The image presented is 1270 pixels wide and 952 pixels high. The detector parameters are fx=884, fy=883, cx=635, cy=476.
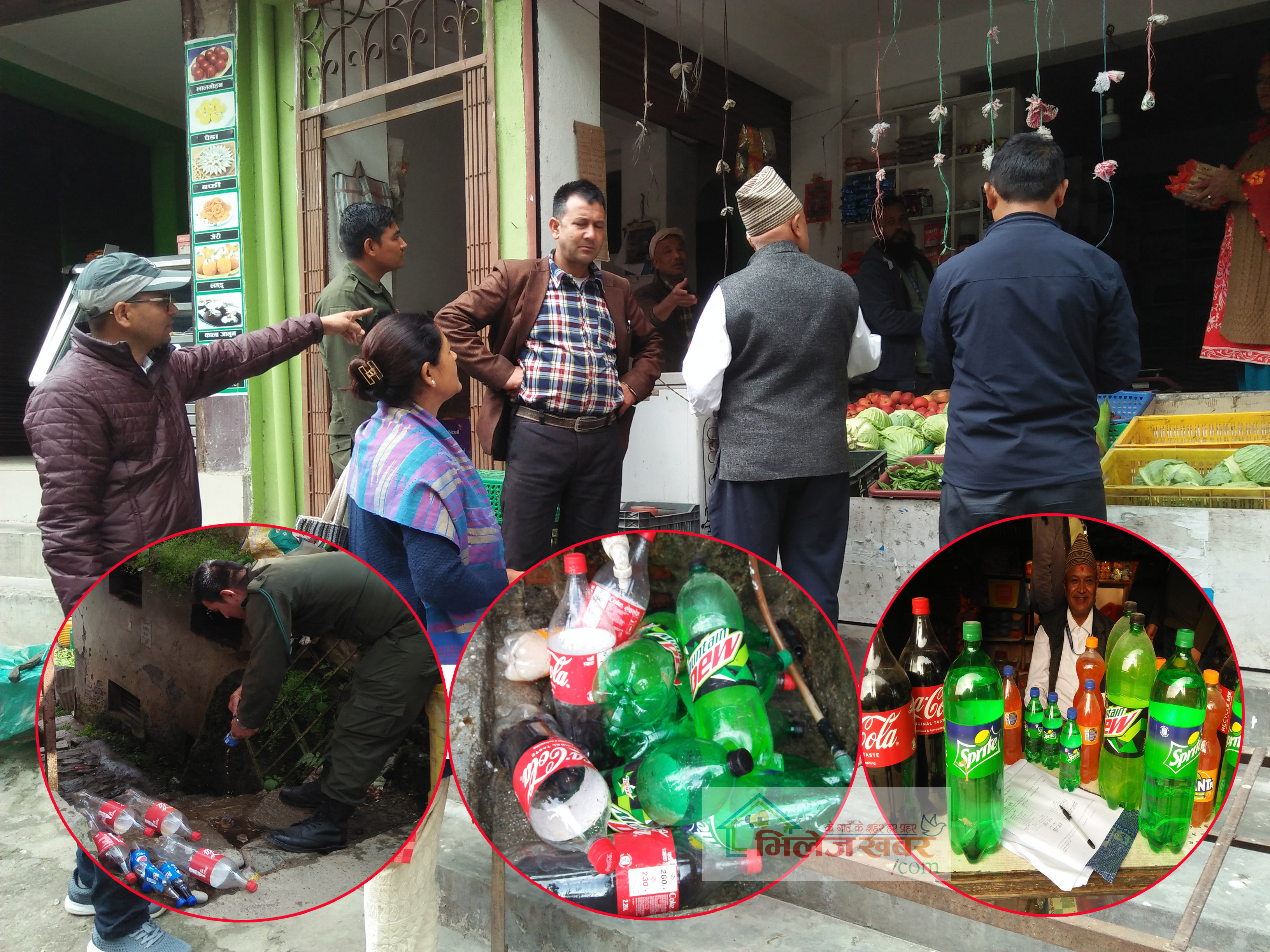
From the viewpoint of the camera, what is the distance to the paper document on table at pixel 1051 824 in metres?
1.40

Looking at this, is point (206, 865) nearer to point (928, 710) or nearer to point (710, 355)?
point (928, 710)

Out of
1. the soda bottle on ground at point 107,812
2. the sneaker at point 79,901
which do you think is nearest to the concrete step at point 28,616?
the sneaker at point 79,901

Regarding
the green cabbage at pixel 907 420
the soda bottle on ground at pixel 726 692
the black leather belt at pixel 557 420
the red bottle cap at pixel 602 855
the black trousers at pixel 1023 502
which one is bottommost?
the red bottle cap at pixel 602 855

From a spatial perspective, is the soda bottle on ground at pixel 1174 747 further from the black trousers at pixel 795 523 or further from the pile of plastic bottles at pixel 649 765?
the black trousers at pixel 795 523

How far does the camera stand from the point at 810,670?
133 cm

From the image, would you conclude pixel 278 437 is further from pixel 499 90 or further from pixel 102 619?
pixel 102 619

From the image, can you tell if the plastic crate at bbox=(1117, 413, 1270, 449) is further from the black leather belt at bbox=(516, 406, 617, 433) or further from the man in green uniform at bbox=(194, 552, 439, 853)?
the man in green uniform at bbox=(194, 552, 439, 853)

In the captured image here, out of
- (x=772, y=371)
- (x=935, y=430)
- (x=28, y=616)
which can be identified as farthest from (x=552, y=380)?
(x=28, y=616)

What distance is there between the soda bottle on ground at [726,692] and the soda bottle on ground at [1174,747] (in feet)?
2.14

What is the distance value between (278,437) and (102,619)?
4771 mm

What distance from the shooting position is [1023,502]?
8.43ft

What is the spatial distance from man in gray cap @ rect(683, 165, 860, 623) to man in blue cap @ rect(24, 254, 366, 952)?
63.5 inches

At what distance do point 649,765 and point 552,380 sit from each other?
225cm

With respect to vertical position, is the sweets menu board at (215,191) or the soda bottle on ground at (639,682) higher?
the sweets menu board at (215,191)
